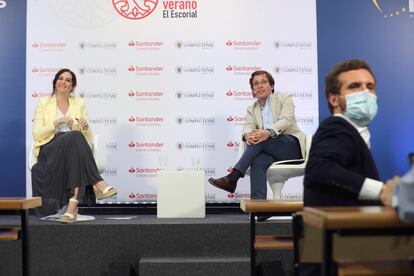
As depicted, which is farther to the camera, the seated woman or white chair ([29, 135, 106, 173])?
white chair ([29, 135, 106, 173])

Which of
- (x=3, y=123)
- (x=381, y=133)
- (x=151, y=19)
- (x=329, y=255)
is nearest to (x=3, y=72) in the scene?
(x=3, y=123)

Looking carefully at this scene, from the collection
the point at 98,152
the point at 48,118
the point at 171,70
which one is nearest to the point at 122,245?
the point at 98,152

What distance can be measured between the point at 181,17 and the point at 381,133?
2.32m

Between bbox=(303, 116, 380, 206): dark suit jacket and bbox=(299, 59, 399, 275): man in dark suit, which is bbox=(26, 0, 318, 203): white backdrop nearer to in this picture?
bbox=(299, 59, 399, 275): man in dark suit

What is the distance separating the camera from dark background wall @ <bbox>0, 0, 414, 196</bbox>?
18.4ft

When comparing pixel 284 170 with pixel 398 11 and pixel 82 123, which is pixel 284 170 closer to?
pixel 82 123

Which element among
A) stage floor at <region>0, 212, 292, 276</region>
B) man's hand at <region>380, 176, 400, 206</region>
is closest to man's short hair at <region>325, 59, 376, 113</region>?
man's hand at <region>380, 176, 400, 206</region>

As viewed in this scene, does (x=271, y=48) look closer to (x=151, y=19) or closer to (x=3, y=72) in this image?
(x=151, y=19)

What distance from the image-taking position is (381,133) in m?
5.66

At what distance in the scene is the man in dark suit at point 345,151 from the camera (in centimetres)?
180

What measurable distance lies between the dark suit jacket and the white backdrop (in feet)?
11.9

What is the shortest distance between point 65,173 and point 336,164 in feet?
9.31

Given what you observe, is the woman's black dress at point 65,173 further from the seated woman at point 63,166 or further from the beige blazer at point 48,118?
the beige blazer at point 48,118

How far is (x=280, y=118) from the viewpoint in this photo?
4594mm
